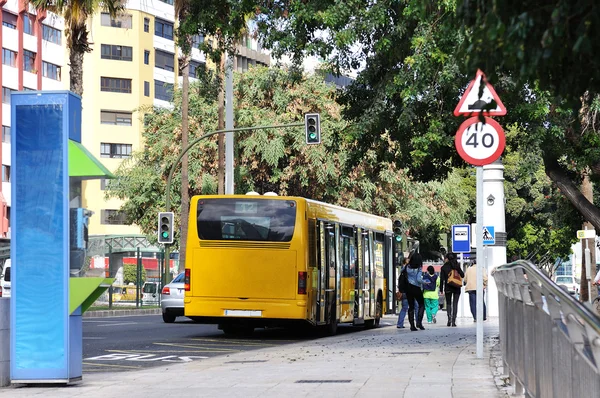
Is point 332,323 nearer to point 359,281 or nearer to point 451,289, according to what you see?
point 359,281

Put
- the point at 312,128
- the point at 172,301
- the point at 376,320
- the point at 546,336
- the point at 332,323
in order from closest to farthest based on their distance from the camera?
the point at 546,336
the point at 332,323
the point at 376,320
the point at 172,301
the point at 312,128

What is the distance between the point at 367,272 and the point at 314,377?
1651 centimetres

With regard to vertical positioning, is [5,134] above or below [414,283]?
above

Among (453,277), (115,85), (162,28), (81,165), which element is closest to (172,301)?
(453,277)

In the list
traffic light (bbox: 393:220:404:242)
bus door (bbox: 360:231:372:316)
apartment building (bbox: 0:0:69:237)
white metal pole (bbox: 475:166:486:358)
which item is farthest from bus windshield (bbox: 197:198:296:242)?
apartment building (bbox: 0:0:69:237)

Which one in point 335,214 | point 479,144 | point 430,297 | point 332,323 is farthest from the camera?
point 430,297

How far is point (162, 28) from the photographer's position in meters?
96.6

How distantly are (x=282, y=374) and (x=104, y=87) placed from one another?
80.3m

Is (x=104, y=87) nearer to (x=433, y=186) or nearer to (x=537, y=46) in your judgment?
(x=433, y=186)

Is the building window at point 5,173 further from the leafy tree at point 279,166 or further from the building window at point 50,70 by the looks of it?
the leafy tree at point 279,166

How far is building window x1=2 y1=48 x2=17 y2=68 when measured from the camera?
78688mm

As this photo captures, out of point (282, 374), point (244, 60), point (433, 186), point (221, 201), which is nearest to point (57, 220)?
point (282, 374)

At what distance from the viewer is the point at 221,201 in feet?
80.7

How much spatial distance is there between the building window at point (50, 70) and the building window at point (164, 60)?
911cm
